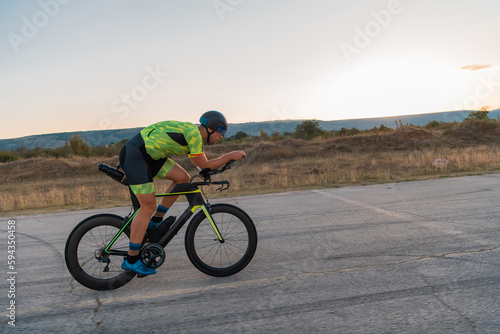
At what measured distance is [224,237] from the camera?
172 inches

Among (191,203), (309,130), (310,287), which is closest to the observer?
(310,287)

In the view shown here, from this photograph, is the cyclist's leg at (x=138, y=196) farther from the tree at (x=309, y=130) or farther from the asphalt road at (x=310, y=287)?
the tree at (x=309, y=130)

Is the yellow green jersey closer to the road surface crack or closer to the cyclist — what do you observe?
the cyclist

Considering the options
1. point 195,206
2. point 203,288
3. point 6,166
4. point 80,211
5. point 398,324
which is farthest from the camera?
point 6,166

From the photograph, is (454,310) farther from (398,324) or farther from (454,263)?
(454,263)

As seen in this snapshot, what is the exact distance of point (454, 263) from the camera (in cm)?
428

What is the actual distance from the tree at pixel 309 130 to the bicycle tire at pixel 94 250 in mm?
45553

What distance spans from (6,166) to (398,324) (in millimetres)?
38238

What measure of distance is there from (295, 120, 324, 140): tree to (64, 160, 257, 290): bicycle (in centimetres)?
4520

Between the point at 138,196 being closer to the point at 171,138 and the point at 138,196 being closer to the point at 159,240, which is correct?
the point at 159,240

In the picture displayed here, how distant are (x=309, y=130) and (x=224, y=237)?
154ft

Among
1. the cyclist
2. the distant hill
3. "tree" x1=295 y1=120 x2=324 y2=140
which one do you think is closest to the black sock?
the cyclist

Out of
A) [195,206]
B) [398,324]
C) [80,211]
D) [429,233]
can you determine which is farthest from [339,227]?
[80,211]

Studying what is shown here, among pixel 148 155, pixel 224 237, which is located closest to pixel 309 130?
pixel 224 237
